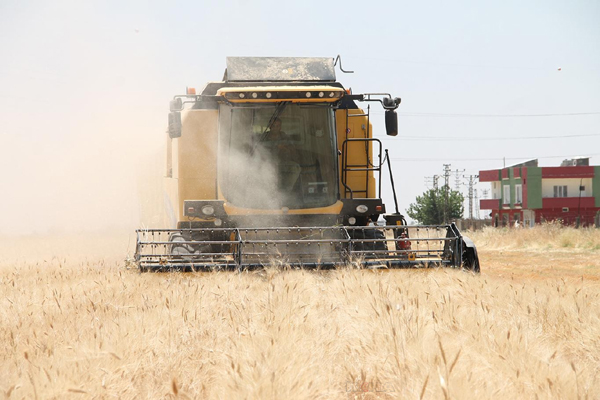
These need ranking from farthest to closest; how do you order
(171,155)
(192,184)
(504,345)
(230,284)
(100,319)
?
(171,155) → (192,184) → (230,284) → (100,319) → (504,345)

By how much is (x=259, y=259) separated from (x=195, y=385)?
6145 millimetres

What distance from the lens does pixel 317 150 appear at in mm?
11047

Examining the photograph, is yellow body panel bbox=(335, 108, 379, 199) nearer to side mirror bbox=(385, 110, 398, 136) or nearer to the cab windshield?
the cab windshield

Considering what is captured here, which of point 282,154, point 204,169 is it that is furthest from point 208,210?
point 282,154

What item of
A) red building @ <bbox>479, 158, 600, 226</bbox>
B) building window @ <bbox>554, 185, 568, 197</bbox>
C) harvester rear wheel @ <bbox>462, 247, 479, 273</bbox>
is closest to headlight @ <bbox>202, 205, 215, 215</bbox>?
harvester rear wheel @ <bbox>462, 247, 479, 273</bbox>

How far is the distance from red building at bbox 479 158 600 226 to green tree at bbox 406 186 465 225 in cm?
427

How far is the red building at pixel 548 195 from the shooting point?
7731cm

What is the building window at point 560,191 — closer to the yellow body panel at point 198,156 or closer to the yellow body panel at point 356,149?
the yellow body panel at point 356,149

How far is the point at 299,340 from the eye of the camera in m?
4.51

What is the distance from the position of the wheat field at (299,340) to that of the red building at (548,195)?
230 feet

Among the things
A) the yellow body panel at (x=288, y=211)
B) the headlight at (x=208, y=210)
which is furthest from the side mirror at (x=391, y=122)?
the headlight at (x=208, y=210)

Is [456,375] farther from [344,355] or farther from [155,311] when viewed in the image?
[155,311]

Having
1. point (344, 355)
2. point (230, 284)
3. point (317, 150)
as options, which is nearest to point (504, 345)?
point (344, 355)

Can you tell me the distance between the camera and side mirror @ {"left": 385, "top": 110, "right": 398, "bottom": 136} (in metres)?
10.7
